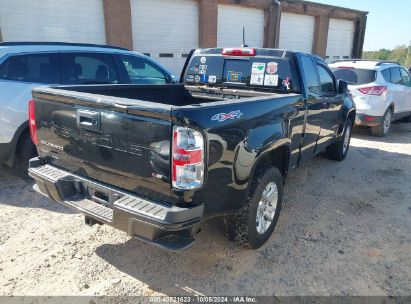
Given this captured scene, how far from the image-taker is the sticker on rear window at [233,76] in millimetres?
4113

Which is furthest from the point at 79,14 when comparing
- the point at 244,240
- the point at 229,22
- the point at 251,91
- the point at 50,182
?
the point at 244,240

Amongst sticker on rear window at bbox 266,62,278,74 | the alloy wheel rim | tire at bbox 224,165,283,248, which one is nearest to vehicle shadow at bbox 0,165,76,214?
tire at bbox 224,165,283,248

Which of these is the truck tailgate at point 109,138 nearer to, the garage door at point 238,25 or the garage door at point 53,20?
the garage door at point 53,20

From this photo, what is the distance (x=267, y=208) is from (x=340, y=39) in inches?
893

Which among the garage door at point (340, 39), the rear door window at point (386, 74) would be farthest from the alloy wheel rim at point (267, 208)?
the garage door at point (340, 39)

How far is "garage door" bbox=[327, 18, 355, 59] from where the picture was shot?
21719 mm

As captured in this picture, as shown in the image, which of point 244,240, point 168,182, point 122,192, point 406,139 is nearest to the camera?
point 168,182

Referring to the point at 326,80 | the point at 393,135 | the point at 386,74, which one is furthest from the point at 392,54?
the point at 326,80

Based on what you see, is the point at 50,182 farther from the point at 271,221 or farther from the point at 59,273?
the point at 271,221

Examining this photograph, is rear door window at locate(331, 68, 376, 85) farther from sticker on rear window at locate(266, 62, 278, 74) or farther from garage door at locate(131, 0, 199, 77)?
garage door at locate(131, 0, 199, 77)

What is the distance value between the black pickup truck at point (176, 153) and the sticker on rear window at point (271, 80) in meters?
0.01

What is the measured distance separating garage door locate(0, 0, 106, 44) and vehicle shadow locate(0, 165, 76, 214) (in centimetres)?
636

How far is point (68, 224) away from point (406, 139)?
307 inches

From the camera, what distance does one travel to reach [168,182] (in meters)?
2.24
